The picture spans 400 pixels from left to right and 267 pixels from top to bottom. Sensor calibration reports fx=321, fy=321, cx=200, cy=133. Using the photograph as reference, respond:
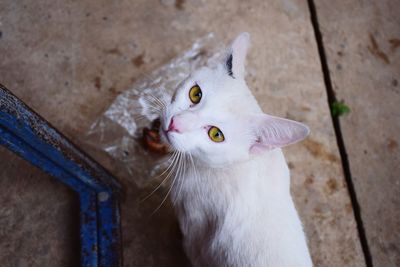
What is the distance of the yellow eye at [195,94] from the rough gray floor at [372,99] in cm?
121

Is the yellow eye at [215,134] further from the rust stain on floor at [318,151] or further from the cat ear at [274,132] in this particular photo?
the rust stain on floor at [318,151]

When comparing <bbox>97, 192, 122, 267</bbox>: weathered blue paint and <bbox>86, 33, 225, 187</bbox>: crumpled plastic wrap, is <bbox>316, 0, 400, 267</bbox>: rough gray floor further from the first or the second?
<bbox>97, 192, 122, 267</bbox>: weathered blue paint

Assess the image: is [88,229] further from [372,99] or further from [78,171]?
[372,99]

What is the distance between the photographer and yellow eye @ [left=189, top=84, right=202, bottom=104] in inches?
47.2

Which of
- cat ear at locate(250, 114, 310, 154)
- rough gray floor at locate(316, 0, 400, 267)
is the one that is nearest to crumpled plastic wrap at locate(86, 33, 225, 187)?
cat ear at locate(250, 114, 310, 154)

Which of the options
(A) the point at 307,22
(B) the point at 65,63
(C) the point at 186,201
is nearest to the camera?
(C) the point at 186,201

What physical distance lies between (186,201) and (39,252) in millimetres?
873

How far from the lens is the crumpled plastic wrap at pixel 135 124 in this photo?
5.99ft

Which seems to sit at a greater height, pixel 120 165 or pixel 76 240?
pixel 120 165

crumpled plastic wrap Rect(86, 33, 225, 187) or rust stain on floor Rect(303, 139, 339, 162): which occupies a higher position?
crumpled plastic wrap Rect(86, 33, 225, 187)

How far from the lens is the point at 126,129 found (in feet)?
6.19

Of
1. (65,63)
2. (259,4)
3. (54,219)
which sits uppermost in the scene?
(259,4)

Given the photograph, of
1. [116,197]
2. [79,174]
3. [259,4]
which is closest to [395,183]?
[259,4]

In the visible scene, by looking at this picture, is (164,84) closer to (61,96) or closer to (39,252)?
(61,96)
